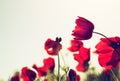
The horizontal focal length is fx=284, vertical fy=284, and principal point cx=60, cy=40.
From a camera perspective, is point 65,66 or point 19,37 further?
point 19,37

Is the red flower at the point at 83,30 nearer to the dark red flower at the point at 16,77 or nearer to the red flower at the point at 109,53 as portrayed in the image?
the red flower at the point at 109,53

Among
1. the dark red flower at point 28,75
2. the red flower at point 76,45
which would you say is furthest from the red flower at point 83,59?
the dark red flower at point 28,75

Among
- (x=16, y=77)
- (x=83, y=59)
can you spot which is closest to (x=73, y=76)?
(x=83, y=59)

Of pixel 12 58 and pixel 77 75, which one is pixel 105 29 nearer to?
pixel 77 75

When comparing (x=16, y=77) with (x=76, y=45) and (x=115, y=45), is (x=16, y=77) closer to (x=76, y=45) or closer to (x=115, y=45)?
(x=76, y=45)

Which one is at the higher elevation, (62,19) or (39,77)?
(62,19)

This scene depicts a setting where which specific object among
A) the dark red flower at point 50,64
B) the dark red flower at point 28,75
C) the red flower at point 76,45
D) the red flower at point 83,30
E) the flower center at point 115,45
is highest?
the red flower at point 83,30

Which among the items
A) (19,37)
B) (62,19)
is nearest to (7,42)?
(19,37)
